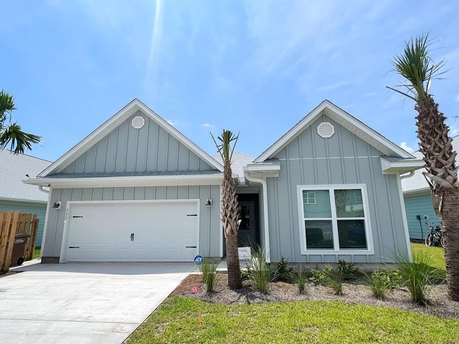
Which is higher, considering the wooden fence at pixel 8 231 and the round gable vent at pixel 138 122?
the round gable vent at pixel 138 122

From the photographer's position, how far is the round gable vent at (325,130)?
8953 mm

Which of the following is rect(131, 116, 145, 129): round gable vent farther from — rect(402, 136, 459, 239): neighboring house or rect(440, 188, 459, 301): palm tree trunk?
rect(402, 136, 459, 239): neighboring house

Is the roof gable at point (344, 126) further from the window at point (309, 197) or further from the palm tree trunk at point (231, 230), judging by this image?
the palm tree trunk at point (231, 230)

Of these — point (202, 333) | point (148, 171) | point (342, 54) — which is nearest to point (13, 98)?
point (148, 171)

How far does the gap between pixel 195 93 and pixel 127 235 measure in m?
6.61

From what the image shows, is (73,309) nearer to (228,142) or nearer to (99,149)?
(228,142)

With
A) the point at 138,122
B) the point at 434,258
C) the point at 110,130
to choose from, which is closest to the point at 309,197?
the point at 434,258

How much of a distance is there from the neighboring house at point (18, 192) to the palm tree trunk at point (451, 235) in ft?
58.1

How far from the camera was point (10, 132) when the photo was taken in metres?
8.71

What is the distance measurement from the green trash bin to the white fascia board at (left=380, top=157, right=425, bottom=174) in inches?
513

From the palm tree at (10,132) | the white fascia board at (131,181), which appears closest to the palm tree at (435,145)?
the white fascia board at (131,181)

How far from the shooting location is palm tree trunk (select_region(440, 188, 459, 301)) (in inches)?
192

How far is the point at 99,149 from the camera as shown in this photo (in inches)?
436

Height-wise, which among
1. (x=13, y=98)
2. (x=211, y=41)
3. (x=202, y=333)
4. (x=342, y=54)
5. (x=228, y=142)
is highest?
(x=211, y=41)
